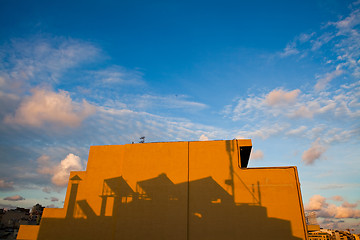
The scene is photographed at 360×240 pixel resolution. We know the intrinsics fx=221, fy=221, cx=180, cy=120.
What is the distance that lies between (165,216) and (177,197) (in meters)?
2.06

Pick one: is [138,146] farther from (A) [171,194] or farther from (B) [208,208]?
(B) [208,208]

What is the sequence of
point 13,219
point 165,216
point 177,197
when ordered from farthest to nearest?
point 13,219
point 177,197
point 165,216

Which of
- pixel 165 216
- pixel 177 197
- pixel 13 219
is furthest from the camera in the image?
pixel 13 219

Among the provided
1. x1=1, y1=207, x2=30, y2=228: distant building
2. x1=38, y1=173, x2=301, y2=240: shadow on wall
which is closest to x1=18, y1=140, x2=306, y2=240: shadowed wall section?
x1=38, y1=173, x2=301, y2=240: shadow on wall

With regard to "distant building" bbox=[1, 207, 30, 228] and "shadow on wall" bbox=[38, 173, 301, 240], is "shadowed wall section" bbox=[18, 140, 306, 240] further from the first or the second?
"distant building" bbox=[1, 207, 30, 228]

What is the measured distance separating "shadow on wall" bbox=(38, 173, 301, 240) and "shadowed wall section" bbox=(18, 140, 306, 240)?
0.07m

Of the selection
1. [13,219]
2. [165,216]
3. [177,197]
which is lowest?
[13,219]

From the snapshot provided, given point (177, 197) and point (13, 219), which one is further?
point (13, 219)

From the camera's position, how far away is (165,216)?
21.1m

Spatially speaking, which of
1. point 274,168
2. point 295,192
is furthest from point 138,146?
point 295,192

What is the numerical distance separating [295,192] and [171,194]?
37.3 ft

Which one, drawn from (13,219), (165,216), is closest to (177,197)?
(165,216)

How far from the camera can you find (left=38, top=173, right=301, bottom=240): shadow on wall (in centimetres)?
1948

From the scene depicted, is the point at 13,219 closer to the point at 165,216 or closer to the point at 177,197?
the point at 165,216
